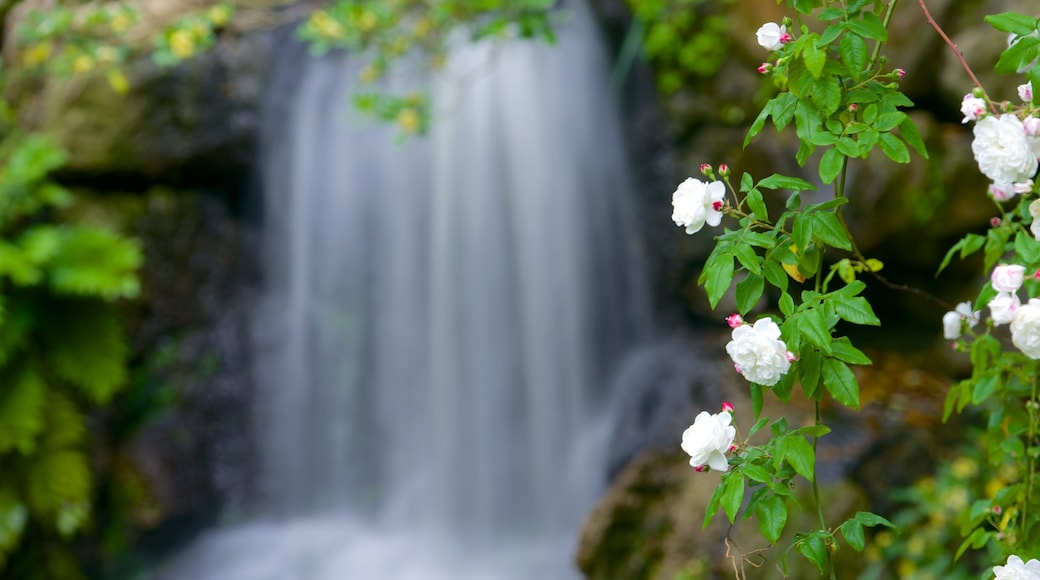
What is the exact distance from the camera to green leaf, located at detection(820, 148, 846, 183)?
114 cm

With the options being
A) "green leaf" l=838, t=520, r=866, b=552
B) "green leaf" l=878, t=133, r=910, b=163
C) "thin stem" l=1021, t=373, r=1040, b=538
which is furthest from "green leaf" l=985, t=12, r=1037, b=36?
"green leaf" l=838, t=520, r=866, b=552

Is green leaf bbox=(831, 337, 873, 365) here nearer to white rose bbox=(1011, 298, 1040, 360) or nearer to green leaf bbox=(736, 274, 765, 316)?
green leaf bbox=(736, 274, 765, 316)

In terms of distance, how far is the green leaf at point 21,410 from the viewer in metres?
3.93

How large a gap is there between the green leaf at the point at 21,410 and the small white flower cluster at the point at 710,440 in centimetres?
379

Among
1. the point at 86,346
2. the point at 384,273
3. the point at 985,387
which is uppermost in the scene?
the point at 86,346

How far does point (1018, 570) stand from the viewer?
1.21m

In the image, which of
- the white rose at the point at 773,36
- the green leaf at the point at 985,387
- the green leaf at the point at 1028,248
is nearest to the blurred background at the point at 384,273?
the green leaf at the point at 985,387

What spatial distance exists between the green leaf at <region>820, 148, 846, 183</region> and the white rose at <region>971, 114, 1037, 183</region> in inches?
7.1

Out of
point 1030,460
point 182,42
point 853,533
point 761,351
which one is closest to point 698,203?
point 761,351

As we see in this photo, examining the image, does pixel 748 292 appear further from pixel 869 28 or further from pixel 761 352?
pixel 869 28

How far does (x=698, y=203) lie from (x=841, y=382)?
12.1 inches

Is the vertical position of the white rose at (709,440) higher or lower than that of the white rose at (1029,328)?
higher

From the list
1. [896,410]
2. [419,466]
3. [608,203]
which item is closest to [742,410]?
[896,410]

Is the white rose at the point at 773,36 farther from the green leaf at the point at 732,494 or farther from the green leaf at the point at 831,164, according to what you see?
the green leaf at the point at 732,494
